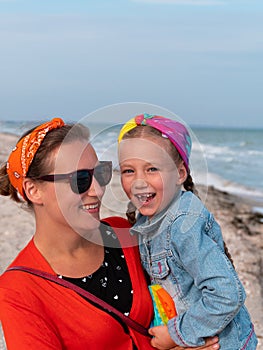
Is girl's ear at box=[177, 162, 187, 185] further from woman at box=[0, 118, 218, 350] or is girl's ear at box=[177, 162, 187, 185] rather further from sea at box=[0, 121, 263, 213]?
woman at box=[0, 118, 218, 350]

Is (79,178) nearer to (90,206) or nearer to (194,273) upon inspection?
(90,206)

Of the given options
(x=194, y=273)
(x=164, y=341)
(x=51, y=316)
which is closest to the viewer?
(x=51, y=316)

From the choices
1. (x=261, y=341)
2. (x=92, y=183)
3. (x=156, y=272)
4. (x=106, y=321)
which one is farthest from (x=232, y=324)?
(x=261, y=341)

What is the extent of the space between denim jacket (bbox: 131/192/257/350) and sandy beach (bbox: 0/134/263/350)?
7.18ft

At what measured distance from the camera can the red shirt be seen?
2207 millimetres

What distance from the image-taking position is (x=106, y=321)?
2357mm

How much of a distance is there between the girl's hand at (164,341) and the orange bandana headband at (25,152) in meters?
0.83

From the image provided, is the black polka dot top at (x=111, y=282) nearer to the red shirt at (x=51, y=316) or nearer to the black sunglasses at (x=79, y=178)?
the red shirt at (x=51, y=316)

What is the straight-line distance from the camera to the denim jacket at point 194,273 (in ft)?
7.72

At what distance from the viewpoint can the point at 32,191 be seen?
Answer: 2.45 metres

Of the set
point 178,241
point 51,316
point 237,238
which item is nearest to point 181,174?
point 178,241

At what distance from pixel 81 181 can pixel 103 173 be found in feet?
0.47

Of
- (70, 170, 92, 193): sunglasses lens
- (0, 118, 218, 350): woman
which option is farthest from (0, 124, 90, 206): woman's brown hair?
(70, 170, 92, 193): sunglasses lens

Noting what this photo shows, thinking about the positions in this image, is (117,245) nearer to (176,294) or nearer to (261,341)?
(176,294)
